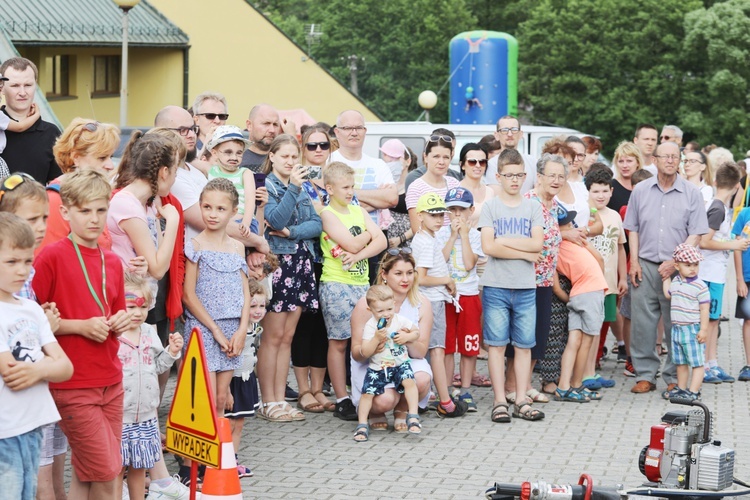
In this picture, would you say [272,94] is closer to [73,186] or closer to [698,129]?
[698,129]

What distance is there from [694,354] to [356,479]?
3.74 m

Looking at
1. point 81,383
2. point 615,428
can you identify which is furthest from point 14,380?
point 615,428

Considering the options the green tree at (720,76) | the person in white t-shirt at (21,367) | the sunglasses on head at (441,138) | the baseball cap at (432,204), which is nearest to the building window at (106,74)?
the sunglasses on head at (441,138)

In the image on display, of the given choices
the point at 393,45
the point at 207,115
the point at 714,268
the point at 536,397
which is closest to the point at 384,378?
the point at 536,397

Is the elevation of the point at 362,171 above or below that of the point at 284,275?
above

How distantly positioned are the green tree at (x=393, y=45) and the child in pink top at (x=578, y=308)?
41.8m

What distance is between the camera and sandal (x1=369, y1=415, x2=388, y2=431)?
8.46 metres

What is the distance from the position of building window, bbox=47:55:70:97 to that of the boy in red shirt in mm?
22008

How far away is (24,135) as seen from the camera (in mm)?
7191

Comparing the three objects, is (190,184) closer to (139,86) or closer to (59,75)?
(59,75)

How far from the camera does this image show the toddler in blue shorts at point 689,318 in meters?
9.63

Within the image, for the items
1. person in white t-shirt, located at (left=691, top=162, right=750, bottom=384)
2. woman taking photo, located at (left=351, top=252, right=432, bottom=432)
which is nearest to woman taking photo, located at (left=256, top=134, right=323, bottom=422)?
woman taking photo, located at (left=351, top=252, right=432, bottom=432)

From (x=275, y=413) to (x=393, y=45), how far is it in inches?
1825

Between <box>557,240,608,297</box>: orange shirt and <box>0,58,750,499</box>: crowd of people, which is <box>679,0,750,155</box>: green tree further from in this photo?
<box>557,240,608,297</box>: orange shirt
